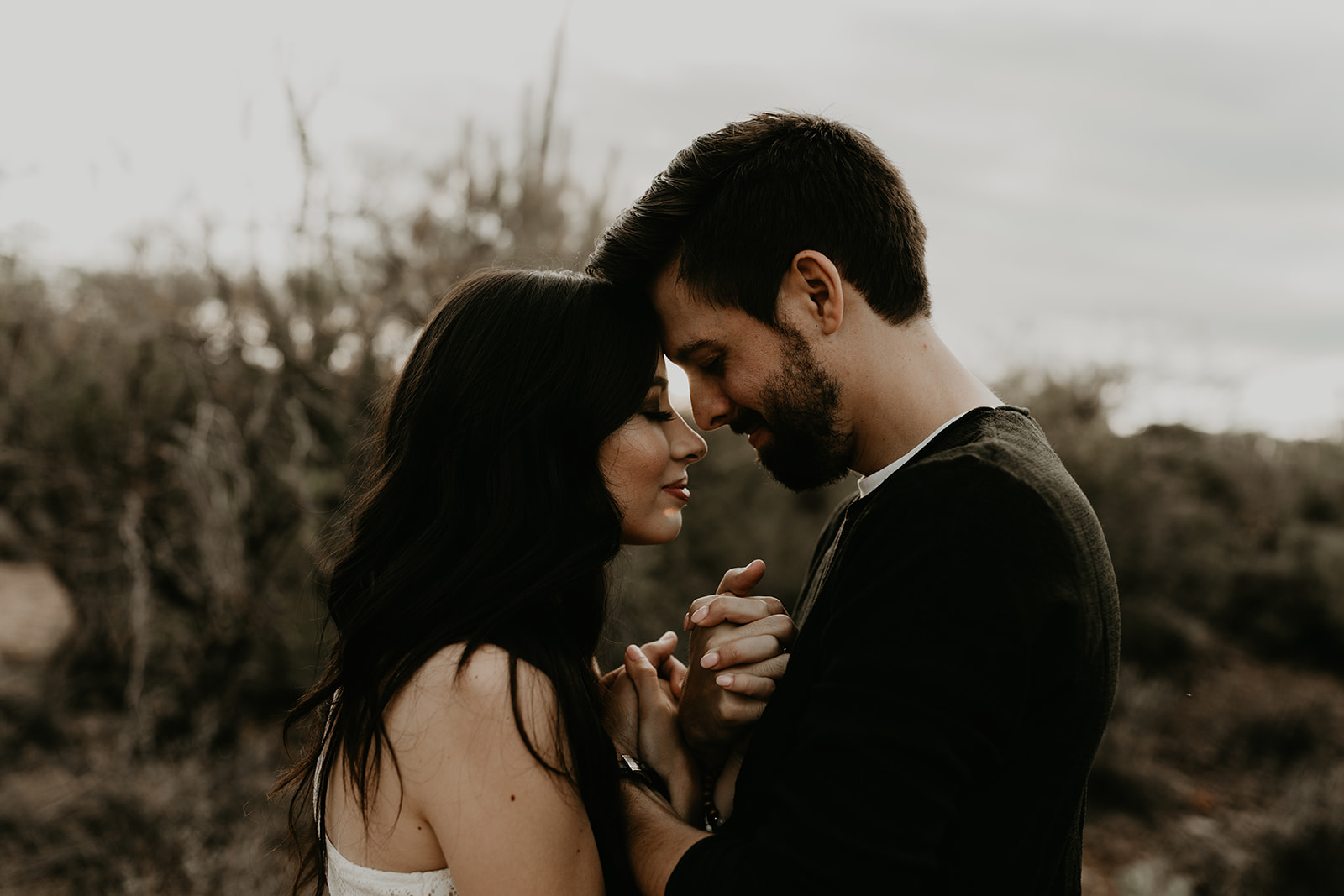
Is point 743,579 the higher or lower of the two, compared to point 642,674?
higher

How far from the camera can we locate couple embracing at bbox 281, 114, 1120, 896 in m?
1.24

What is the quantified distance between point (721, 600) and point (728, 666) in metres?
0.15

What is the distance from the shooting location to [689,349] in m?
1.93

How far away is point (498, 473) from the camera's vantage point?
1754 mm

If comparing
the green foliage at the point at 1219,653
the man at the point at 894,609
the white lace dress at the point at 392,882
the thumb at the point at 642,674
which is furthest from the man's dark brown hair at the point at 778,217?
the green foliage at the point at 1219,653

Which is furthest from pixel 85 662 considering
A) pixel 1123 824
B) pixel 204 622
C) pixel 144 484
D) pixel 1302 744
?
pixel 1302 744

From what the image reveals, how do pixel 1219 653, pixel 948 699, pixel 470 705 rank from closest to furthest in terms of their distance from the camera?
pixel 948 699, pixel 470 705, pixel 1219 653

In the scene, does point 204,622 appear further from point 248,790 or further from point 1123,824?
point 1123,824

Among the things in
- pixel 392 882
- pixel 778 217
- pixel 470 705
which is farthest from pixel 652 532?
pixel 392 882

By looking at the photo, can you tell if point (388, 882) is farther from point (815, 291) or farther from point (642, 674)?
point (815, 291)

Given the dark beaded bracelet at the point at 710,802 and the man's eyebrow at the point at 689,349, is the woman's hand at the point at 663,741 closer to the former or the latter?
the dark beaded bracelet at the point at 710,802

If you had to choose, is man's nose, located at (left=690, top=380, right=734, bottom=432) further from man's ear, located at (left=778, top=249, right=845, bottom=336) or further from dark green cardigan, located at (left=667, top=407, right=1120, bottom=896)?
dark green cardigan, located at (left=667, top=407, right=1120, bottom=896)

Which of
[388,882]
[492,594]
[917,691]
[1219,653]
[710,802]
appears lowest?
[1219,653]

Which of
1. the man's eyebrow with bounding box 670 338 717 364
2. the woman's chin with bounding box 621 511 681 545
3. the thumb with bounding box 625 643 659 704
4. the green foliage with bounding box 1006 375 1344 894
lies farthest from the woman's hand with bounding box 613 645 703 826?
the green foliage with bounding box 1006 375 1344 894
